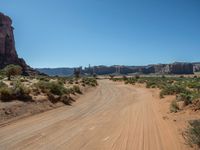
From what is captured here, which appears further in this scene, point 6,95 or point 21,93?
point 21,93

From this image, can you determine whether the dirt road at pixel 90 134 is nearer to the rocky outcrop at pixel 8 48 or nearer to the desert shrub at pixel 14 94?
the desert shrub at pixel 14 94

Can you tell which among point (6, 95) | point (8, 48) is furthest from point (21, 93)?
point (8, 48)

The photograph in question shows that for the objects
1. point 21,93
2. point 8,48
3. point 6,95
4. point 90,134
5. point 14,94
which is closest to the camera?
point 90,134

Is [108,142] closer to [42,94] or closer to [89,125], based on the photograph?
[89,125]

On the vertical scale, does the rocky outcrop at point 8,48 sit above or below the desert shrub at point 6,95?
above

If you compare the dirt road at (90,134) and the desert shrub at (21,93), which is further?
the desert shrub at (21,93)

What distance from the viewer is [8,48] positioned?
11575cm

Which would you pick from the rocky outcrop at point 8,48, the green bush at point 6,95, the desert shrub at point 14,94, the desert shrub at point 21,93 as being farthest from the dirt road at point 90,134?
the rocky outcrop at point 8,48

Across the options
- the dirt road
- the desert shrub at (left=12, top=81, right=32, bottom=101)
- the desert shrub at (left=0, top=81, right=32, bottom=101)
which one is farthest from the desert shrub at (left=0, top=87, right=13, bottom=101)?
the dirt road

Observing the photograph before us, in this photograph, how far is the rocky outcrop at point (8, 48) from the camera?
351ft

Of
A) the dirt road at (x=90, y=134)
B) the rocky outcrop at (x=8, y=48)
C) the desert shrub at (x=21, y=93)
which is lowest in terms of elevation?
the dirt road at (x=90, y=134)

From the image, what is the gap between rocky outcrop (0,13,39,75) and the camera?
107 meters

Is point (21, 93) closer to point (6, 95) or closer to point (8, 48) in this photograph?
point (6, 95)

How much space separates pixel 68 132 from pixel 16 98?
29.5 ft
